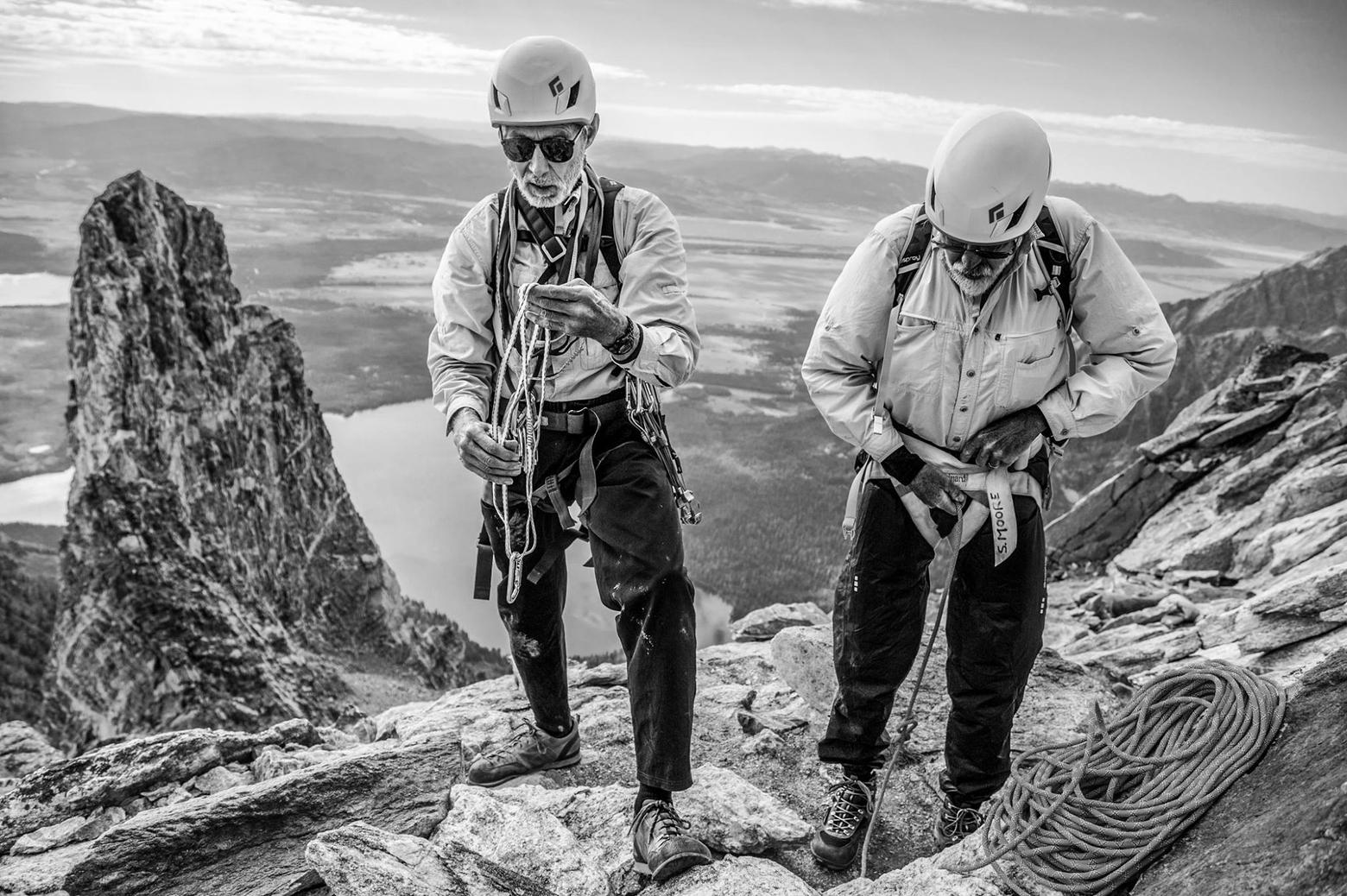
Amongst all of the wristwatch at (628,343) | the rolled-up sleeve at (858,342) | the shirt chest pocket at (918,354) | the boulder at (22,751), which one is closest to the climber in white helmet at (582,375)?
the wristwatch at (628,343)

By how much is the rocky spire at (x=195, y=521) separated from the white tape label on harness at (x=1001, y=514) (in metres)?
16.5

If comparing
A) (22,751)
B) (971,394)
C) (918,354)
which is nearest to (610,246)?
(918,354)

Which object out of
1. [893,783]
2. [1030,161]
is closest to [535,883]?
[893,783]

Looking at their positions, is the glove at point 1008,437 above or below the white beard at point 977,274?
below

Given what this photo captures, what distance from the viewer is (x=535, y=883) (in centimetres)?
461

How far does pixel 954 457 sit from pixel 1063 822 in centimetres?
182

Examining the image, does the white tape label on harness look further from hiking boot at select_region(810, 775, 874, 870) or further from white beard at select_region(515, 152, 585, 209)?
white beard at select_region(515, 152, 585, 209)

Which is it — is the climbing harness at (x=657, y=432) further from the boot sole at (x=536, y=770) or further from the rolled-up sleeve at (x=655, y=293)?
the boot sole at (x=536, y=770)

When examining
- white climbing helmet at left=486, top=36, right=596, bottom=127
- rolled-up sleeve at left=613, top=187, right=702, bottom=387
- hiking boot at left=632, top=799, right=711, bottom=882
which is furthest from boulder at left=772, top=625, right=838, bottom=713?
white climbing helmet at left=486, top=36, right=596, bottom=127

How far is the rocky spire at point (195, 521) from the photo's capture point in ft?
70.4

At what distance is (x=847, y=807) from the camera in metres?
5.16

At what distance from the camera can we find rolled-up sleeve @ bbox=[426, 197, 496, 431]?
4961 millimetres

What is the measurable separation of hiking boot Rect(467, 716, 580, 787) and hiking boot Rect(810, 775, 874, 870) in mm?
1819

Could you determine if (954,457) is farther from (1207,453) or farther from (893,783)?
(1207,453)
